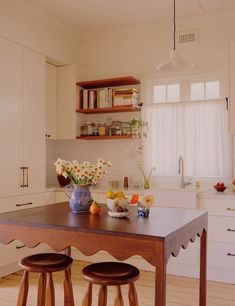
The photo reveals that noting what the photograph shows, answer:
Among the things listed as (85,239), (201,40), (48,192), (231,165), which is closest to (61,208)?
(85,239)

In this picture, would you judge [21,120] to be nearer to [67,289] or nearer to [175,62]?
[175,62]

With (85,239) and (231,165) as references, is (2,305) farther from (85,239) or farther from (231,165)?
(231,165)

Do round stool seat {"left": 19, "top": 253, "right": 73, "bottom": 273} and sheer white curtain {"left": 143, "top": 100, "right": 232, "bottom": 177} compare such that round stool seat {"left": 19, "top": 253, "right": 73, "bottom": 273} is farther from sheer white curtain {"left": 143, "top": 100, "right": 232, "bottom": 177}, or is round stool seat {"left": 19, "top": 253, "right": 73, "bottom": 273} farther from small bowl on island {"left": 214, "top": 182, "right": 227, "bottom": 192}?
sheer white curtain {"left": 143, "top": 100, "right": 232, "bottom": 177}

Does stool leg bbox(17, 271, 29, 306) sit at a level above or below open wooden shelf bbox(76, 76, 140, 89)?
below

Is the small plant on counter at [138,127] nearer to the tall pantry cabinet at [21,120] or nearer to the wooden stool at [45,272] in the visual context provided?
the tall pantry cabinet at [21,120]

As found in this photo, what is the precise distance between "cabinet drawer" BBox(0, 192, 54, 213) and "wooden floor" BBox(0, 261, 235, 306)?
76 centimetres

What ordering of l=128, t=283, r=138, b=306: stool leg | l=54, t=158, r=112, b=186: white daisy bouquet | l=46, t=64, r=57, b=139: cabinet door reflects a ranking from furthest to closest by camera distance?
l=46, t=64, r=57, b=139: cabinet door, l=54, t=158, r=112, b=186: white daisy bouquet, l=128, t=283, r=138, b=306: stool leg

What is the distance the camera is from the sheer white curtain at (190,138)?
187 inches

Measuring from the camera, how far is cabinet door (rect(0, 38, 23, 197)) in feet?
13.7

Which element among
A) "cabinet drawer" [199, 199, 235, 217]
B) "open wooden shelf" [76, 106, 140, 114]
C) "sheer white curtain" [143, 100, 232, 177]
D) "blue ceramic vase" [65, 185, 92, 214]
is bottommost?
"cabinet drawer" [199, 199, 235, 217]

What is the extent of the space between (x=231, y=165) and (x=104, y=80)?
1.96m

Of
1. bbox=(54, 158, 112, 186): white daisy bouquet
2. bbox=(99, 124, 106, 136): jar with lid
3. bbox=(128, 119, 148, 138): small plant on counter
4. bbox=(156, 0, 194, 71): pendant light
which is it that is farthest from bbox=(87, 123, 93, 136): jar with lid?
bbox=(54, 158, 112, 186): white daisy bouquet

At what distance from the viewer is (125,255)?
85.7 inches

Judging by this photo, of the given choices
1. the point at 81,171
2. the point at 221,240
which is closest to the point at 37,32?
the point at 81,171
